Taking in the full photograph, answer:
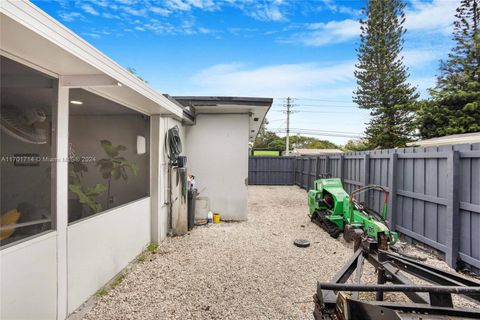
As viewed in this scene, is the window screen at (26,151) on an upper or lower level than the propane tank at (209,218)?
upper

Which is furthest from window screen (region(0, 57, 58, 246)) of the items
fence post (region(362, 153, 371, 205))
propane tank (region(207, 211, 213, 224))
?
fence post (region(362, 153, 371, 205))

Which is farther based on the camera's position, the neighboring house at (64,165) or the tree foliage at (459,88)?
the tree foliage at (459,88)

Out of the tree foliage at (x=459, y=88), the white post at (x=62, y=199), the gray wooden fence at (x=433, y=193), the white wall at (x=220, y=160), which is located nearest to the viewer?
the white post at (x=62, y=199)

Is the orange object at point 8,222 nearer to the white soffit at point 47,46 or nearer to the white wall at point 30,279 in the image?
the white wall at point 30,279

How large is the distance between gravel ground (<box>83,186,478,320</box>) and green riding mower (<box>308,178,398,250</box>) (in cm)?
29

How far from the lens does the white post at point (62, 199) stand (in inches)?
90.1

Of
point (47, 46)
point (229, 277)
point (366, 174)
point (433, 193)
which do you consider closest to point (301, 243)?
point (229, 277)

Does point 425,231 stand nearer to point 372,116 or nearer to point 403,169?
point 403,169

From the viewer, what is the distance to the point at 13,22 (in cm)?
139

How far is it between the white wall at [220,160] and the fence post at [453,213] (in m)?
4.00

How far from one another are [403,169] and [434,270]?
346cm

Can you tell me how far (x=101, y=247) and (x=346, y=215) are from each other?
4.20 m

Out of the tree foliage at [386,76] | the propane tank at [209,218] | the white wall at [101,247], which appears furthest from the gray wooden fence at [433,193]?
the tree foliage at [386,76]

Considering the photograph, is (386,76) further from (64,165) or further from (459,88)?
(64,165)
